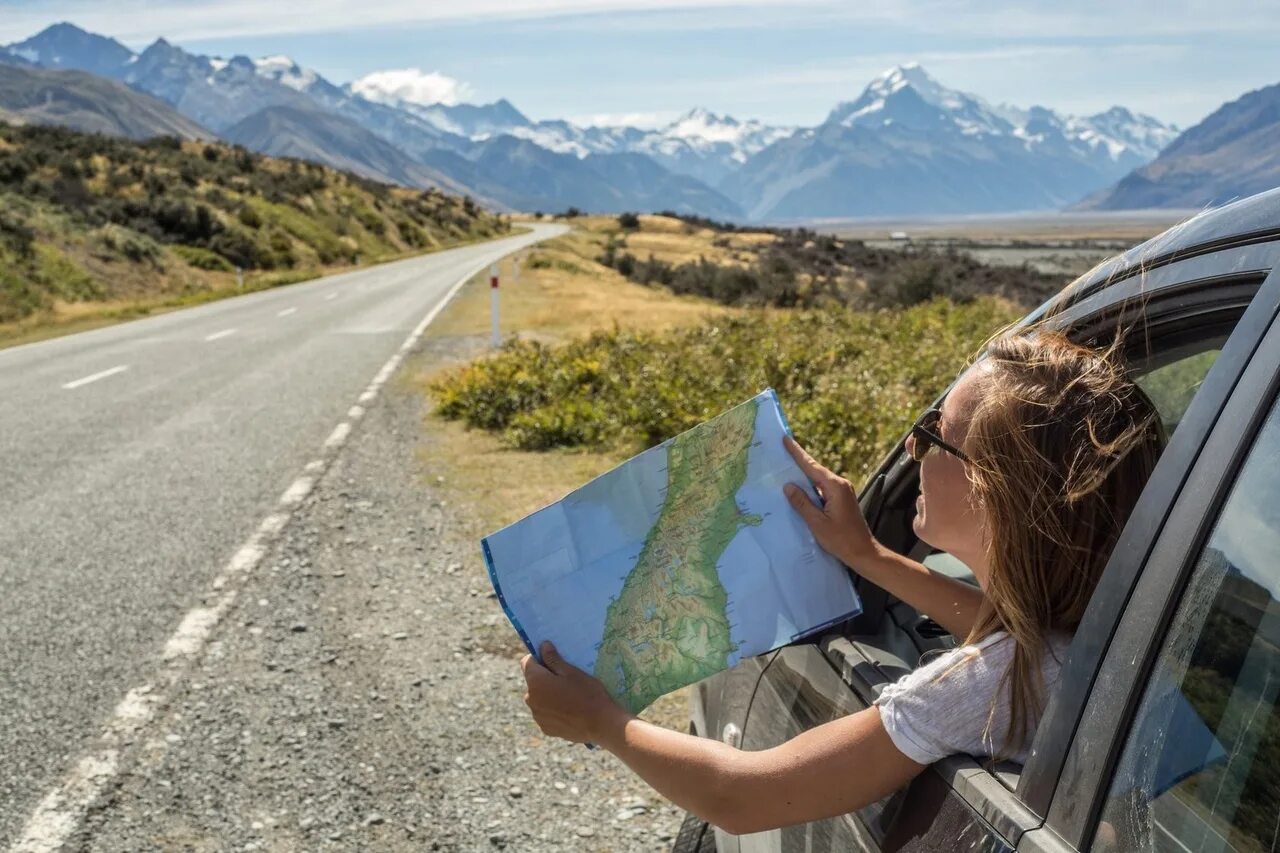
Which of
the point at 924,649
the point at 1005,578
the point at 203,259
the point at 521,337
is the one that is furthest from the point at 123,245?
the point at 1005,578

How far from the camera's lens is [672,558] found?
73.1 inches

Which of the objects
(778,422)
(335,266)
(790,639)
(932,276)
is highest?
(778,422)

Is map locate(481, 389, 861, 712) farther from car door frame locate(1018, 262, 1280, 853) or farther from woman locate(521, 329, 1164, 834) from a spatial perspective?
car door frame locate(1018, 262, 1280, 853)

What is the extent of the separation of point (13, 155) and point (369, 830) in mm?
43620

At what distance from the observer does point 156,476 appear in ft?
28.0

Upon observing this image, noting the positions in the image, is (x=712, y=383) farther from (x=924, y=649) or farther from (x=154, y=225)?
(x=154, y=225)

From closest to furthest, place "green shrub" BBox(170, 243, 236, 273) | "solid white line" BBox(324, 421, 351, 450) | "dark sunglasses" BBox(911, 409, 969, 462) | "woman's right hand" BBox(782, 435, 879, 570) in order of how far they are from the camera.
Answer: "dark sunglasses" BBox(911, 409, 969, 462) < "woman's right hand" BBox(782, 435, 879, 570) < "solid white line" BBox(324, 421, 351, 450) < "green shrub" BBox(170, 243, 236, 273)

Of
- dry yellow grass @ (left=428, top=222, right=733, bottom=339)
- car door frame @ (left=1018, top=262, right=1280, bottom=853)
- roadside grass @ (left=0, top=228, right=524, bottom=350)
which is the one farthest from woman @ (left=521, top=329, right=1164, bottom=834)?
roadside grass @ (left=0, top=228, right=524, bottom=350)

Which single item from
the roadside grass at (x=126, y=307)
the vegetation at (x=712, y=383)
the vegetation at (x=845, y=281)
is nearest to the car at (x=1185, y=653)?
the vegetation at (x=712, y=383)

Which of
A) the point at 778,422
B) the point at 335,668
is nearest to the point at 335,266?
the point at 335,668

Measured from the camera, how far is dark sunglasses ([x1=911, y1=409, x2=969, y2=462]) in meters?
1.61

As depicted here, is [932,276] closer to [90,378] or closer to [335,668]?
[90,378]

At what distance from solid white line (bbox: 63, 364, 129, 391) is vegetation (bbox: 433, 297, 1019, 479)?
14.8 feet

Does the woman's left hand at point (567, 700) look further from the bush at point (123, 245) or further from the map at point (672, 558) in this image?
the bush at point (123, 245)
